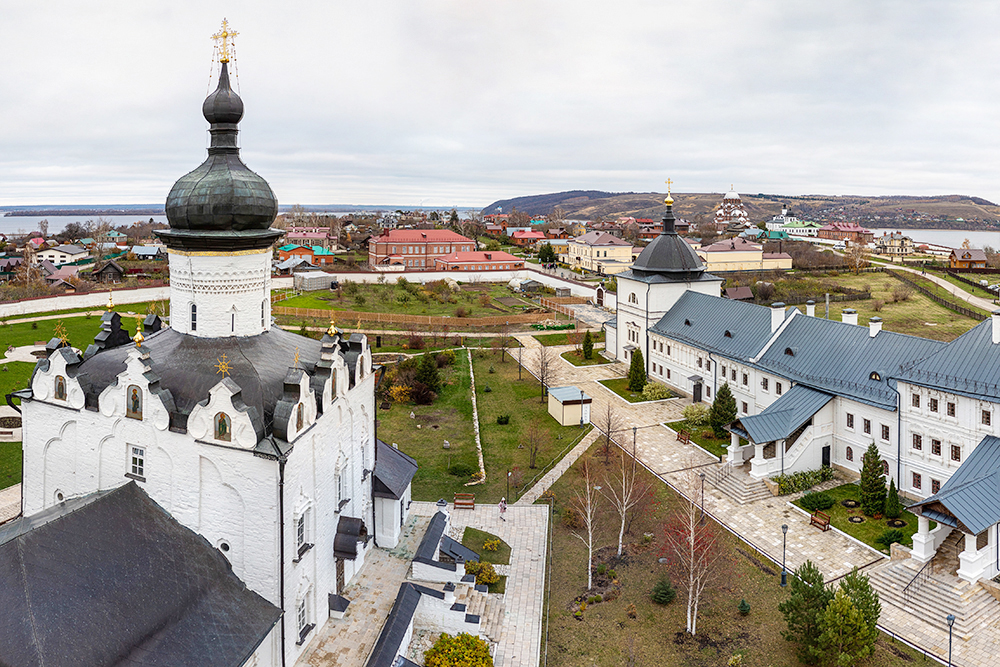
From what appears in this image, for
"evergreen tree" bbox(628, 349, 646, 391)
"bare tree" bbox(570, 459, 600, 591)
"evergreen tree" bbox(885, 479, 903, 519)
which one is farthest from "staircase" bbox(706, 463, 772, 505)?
"evergreen tree" bbox(628, 349, 646, 391)

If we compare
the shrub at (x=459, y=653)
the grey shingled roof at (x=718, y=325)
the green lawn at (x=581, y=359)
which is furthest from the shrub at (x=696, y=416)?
the shrub at (x=459, y=653)

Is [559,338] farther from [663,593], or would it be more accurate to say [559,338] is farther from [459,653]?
[459,653]

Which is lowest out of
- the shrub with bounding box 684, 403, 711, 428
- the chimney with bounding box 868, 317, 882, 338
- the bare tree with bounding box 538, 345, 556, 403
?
the shrub with bounding box 684, 403, 711, 428

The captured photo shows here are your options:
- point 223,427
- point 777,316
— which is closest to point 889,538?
point 777,316

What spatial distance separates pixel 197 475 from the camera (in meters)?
14.1

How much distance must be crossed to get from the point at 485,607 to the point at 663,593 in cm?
539

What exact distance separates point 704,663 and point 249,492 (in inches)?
488

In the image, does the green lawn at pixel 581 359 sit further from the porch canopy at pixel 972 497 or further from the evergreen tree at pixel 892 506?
the porch canopy at pixel 972 497

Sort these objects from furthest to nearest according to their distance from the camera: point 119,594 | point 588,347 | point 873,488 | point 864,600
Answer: point 588,347 → point 873,488 → point 864,600 → point 119,594

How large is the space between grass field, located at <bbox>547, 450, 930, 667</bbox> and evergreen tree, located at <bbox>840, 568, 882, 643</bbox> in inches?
50.7

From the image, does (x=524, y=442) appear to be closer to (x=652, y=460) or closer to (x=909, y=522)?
(x=652, y=460)

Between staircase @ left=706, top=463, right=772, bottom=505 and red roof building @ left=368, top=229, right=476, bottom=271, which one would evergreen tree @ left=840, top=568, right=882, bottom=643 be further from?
red roof building @ left=368, top=229, right=476, bottom=271

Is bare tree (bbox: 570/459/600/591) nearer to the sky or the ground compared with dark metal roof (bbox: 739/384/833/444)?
nearer to the ground

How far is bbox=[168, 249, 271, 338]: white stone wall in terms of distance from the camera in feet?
51.8
